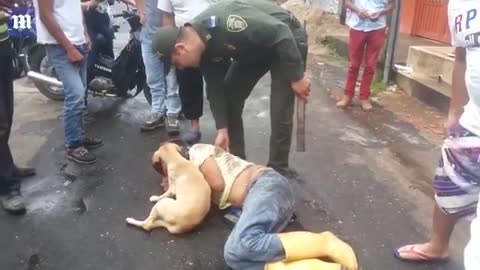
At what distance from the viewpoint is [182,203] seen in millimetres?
Result: 3174

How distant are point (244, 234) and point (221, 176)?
0.66 metres

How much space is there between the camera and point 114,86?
5695mm

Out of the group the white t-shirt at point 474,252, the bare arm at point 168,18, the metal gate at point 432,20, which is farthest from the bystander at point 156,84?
the metal gate at point 432,20

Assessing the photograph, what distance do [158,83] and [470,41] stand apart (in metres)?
3.34

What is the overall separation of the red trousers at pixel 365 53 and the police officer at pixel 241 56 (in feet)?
7.18

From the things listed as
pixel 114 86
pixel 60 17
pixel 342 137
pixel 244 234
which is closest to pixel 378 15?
pixel 342 137

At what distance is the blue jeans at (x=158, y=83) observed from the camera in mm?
5031

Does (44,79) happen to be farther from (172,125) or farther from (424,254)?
(424,254)

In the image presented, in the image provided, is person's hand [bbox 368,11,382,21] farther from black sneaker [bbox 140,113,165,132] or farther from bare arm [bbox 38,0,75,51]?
bare arm [bbox 38,0,75,51]

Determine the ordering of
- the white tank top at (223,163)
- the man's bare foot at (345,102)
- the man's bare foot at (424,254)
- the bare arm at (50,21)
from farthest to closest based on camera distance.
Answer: the man's bare foot at (345,102)
the bare arm at (50,21)
the white tank top at (223,163)
the man's bare foot at (424,254)

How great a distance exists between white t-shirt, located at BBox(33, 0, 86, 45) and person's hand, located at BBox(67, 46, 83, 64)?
9cm

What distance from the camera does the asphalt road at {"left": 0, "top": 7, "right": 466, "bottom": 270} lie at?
3057 mm

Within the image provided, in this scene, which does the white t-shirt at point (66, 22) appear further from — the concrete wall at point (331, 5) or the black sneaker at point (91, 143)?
the concrete wall at point (331, 5)

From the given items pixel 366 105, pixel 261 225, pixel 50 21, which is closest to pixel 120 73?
pixel 50 21
